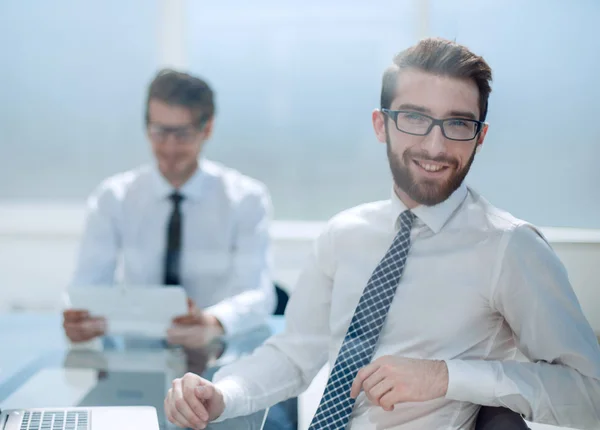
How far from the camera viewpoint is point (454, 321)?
1.26 meters

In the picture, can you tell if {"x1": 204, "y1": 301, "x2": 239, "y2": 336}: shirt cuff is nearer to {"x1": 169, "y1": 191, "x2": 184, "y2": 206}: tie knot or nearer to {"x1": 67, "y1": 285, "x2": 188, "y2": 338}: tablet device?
{"x1": 67, "y1": 285, "x2": 188, "y2": 338}: tablet device

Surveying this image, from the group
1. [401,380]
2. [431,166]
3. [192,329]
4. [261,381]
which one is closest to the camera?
[401,380]

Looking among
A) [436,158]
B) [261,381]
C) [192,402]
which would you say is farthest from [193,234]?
[436,158]

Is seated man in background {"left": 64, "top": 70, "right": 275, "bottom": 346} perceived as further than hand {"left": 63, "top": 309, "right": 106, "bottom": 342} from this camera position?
Yes

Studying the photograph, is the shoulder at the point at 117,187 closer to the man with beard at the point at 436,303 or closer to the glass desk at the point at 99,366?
the glass desk at the point at 99,366

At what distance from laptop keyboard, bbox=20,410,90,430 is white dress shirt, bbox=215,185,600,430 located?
259mm

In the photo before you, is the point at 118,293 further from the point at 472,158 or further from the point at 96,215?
the point at 472,158

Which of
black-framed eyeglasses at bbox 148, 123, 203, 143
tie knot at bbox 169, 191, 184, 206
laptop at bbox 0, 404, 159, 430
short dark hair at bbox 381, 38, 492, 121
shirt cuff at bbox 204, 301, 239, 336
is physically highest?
short dark hair at bbox 381, 38, 492, 121

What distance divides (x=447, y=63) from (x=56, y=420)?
0.95 meters

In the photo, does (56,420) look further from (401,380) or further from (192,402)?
(401,380)

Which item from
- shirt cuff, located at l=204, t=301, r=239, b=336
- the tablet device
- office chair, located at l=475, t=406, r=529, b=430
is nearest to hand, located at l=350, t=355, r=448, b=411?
office chair, located at l=475, t=406, r=529, b=430

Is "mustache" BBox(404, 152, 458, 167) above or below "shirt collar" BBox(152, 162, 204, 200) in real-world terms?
above

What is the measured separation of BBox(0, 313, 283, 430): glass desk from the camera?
5.20 feet

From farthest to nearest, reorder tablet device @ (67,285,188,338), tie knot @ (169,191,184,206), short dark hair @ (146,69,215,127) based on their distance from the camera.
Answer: tie knot @ (169,191,184,206) < short dark hair @ (146,69,215,127) < tablet device @ (67,285,188,338)
